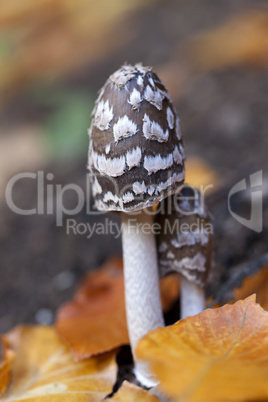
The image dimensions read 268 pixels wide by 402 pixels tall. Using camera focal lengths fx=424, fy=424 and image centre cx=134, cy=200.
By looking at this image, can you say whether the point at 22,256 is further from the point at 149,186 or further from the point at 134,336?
the point at 149,186

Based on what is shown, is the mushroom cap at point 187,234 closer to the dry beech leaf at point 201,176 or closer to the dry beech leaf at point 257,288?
the dry beech leaf at point 257,288

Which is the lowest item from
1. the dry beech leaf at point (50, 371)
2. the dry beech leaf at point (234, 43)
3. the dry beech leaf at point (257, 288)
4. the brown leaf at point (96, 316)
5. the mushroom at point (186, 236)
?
the dry beech leaf at point (50, 371)

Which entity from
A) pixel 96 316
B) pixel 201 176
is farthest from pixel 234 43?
pixel 96 316

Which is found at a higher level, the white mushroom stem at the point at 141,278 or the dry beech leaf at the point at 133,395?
the white mushroom stem at the point at 141,278

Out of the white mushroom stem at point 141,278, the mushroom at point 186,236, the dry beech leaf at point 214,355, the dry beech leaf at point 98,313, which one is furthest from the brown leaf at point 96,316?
the dry beech leaf at point 214,355

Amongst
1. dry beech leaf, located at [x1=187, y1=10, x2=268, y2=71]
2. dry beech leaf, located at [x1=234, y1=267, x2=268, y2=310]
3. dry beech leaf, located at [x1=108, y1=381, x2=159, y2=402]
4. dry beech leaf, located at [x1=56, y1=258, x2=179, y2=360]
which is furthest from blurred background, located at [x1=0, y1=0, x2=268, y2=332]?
dry beech leaf, located at [x1=108, y1=381, x2=159, y2=402]

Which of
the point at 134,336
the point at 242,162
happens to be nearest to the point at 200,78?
the point at 242,162
